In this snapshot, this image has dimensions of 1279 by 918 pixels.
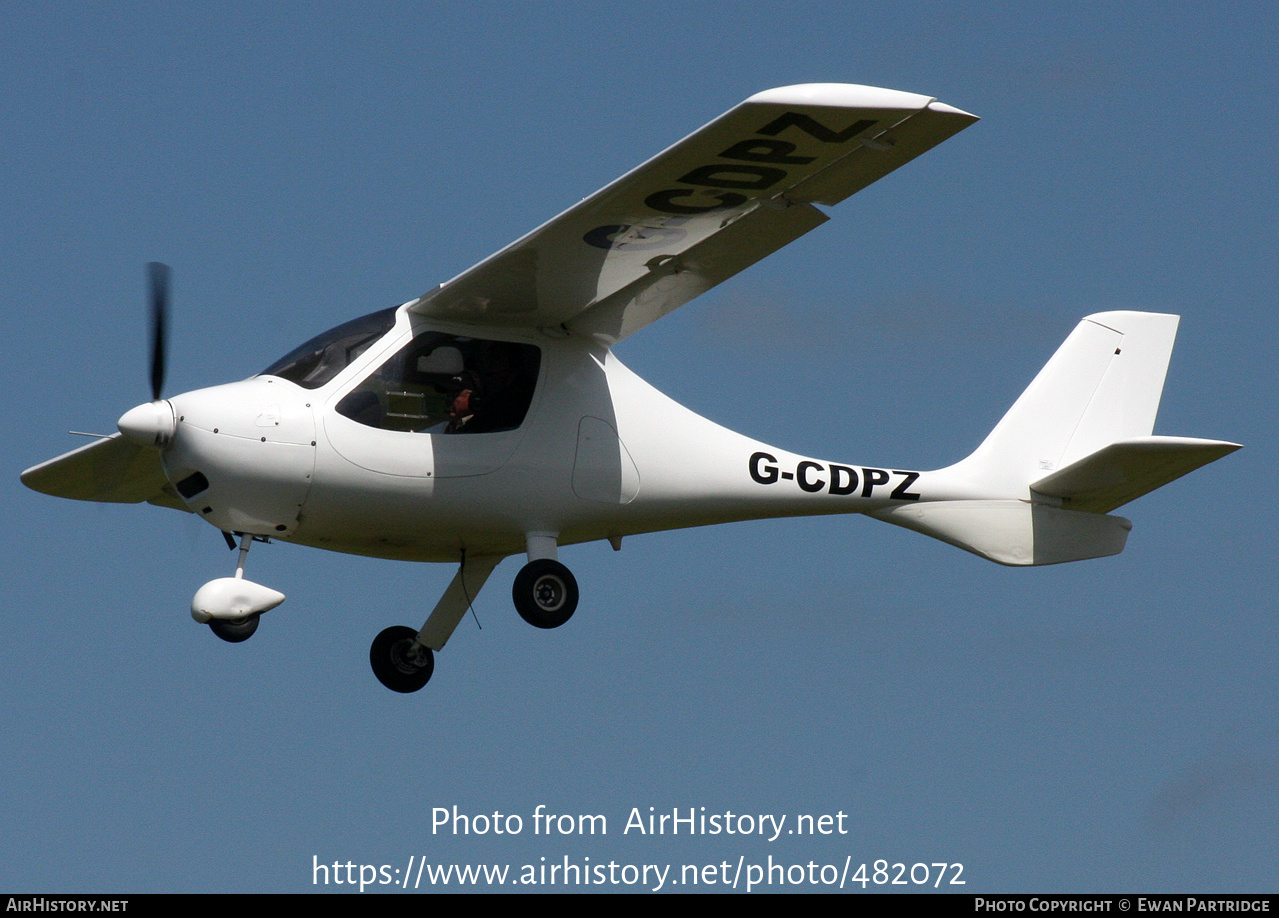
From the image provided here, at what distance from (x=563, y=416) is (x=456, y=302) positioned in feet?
3.98

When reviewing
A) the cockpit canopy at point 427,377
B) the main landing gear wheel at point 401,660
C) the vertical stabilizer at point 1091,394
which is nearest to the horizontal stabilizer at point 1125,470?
the vertical stabilizer at point 1091,394

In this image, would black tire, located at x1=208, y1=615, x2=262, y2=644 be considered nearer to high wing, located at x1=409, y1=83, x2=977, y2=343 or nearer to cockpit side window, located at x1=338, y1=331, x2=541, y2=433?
cockpit side window, located at x1=338, y1=331, x2=541, y2=433

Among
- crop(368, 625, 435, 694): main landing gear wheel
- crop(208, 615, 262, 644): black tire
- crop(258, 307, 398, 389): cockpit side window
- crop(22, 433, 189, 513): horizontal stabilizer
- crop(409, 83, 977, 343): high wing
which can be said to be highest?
crop(409, 83, 977, 343): high wing

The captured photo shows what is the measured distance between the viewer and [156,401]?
14.8 meters

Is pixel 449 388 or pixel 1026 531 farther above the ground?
pixel 449 388

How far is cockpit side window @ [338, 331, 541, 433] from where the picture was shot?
1511 centimetres

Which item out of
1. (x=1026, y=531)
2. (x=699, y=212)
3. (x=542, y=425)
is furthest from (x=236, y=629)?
(x=1026, y=531)

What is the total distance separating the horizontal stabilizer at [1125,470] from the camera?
16.7 metres

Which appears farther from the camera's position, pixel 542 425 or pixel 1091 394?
pixel 1091 394

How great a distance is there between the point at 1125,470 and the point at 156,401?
8160mm

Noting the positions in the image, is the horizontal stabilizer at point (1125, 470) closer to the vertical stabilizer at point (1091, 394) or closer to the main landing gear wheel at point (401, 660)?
the vertical stabilizer at point (1091, 394)

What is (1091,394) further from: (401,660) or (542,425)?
(401,660)

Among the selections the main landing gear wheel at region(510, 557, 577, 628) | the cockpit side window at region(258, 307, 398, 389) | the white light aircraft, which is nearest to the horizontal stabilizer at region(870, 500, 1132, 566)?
the white light aircraft

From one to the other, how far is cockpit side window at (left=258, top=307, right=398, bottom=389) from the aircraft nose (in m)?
0.97
